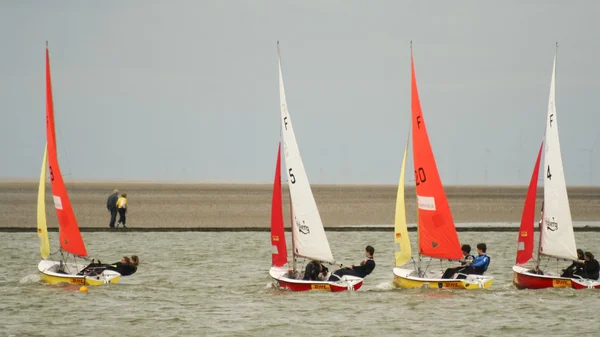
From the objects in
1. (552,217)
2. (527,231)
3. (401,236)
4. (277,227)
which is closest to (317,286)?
(277,227)

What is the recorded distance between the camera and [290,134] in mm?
28969

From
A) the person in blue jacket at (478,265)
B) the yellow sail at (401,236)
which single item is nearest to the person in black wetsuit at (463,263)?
the person in blue jacket at (478,265)

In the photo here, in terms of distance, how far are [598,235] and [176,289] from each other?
2550 cm

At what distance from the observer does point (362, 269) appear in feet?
94.1

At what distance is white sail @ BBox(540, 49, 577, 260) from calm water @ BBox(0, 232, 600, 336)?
1.41 meters

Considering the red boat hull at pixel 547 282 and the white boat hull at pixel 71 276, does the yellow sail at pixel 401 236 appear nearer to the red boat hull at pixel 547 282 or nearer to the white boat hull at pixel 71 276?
the red boat hull at pixel 547 282

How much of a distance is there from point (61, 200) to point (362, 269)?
9.04 metres

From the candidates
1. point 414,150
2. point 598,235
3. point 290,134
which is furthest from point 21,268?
point 598,235

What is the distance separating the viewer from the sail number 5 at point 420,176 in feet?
97.4

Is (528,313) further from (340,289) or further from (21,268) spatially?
(21,268)

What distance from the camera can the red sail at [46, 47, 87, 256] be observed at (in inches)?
1191

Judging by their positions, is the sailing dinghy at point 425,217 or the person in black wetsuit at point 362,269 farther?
the sailing dinghy at point 425,217

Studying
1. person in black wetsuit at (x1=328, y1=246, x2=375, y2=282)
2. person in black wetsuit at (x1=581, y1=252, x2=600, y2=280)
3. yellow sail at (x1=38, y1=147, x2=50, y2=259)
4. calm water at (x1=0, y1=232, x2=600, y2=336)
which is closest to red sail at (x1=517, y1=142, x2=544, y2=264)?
calm water at (x1=0, y1=232, x2=600, y2=336)

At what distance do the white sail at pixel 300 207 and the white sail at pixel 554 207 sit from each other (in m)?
6.19
